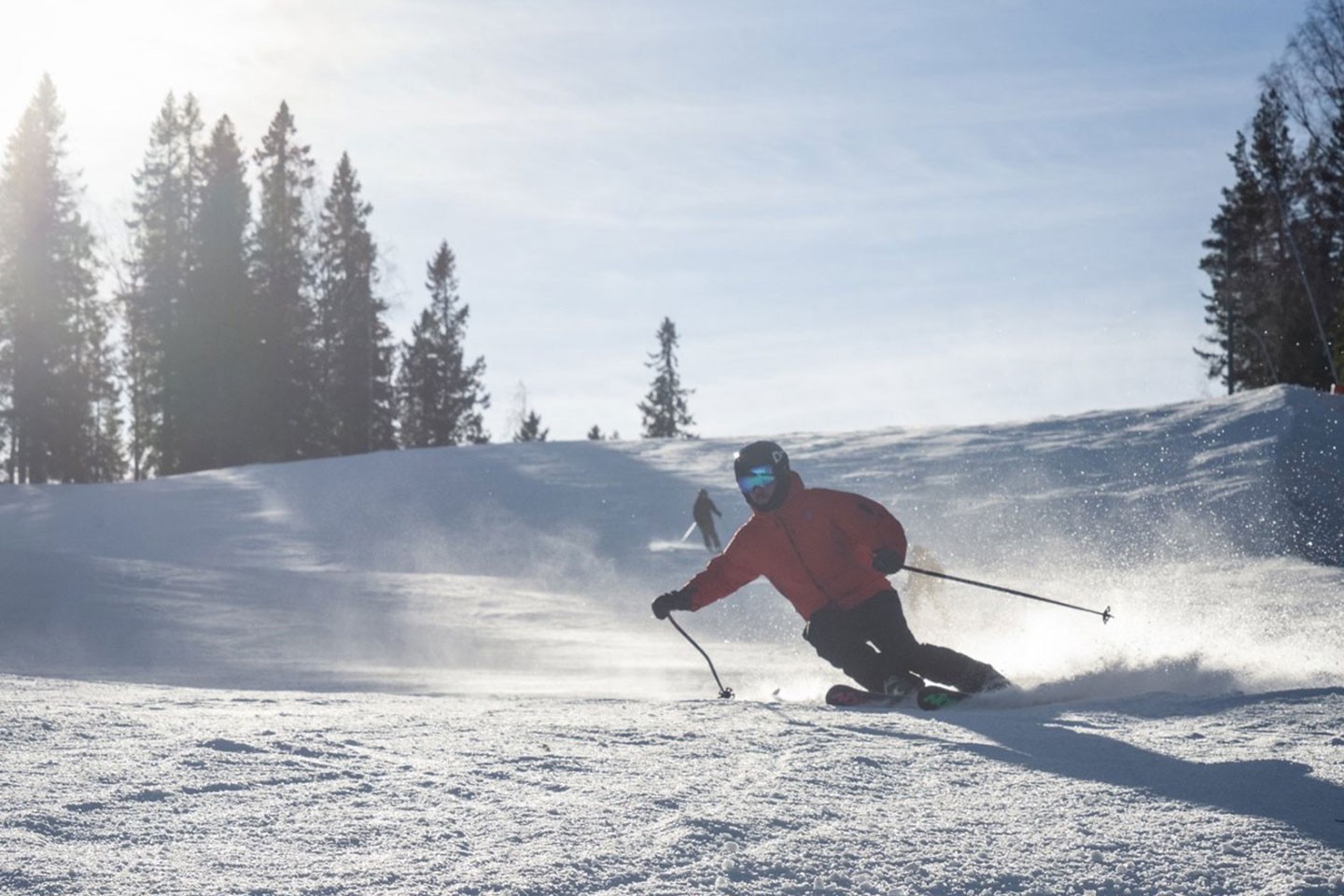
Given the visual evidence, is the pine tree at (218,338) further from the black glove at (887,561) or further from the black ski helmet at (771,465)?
the black glove at (887,561)

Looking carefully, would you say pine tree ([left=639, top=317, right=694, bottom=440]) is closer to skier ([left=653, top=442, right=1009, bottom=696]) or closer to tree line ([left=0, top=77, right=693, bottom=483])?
tree line ([left=0, top=77, right=693, bottom=483])

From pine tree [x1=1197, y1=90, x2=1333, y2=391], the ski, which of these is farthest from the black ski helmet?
pine tree [x1=1197, y1=90, x2=1333, y2=391]

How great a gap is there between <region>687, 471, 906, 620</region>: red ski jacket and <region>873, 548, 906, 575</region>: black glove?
0.52 ft

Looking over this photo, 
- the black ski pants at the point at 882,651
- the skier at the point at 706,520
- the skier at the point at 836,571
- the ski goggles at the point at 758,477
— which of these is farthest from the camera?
the skier at the point at 706,520

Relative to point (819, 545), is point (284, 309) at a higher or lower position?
higher

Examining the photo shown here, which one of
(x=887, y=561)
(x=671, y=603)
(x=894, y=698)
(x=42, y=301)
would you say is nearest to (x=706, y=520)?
(x=671, y=603)

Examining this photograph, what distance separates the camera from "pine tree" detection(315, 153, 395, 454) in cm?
5453

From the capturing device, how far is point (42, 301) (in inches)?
1874

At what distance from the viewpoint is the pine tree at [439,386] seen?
202 ft

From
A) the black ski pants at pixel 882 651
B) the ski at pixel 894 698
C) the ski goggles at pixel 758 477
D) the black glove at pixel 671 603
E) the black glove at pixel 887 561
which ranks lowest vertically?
the ski at pixel 894 698

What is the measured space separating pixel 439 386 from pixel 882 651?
2219 inches

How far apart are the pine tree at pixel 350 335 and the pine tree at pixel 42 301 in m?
9.85

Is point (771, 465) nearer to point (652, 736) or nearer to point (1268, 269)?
point (652, 736)

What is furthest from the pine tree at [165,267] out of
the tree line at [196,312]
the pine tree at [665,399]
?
the pine tree at [665,399]
